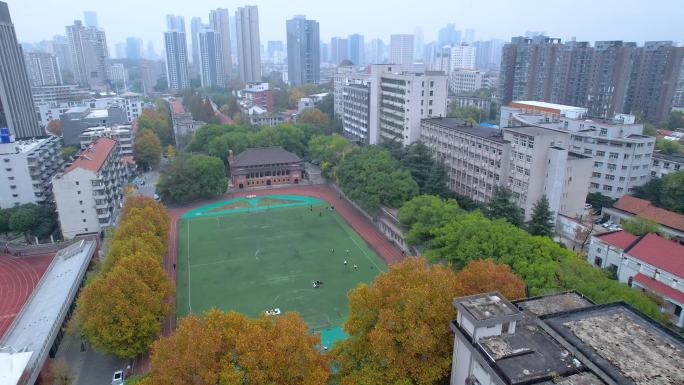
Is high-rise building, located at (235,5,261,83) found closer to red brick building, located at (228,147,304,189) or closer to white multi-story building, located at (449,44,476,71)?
white multi-story building, located at (449,44,476,71)

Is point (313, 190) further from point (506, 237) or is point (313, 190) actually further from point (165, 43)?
point (165, 43)

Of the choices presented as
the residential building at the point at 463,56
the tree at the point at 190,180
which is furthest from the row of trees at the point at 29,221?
the residential building at the point at 463,56

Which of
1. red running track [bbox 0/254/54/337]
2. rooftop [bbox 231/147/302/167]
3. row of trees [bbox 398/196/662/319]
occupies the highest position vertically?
row of trees [bbox 398/196/662/319]

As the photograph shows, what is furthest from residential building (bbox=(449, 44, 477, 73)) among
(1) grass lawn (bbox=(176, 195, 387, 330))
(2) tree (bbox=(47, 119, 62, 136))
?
(1) grass lawn (bbox=(176, 195, 387, 330))

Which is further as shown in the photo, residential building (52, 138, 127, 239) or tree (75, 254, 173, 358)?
residential building (52, 138, 127, 239)

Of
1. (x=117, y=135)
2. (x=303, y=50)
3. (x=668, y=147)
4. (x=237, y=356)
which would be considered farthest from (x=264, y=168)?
(x=303, y=50)

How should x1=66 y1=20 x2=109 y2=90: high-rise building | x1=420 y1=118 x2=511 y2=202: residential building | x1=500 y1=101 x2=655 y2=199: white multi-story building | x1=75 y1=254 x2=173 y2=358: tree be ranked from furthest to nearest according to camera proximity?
x1=66 y1=20 x2=109 y2=90: high-rise building
x1=500 y1=101 x2=655 y2=199: white multi-story building
x1=420 y1=118 x2=511 y2=202: residential building
x1=75 y1=254 x2=173 y2=358: tree

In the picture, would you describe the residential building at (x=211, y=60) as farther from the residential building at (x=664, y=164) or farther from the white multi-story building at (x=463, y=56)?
the residential building at (x=664, y=164)
